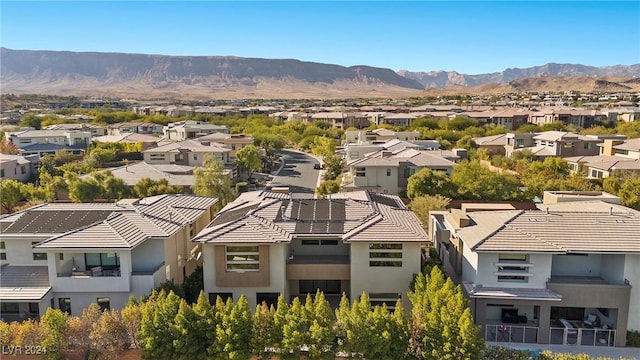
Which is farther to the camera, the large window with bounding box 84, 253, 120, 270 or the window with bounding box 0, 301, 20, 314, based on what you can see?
the large window with bounding box 84, 253, 120, 270

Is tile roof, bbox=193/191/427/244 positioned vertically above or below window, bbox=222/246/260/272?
above

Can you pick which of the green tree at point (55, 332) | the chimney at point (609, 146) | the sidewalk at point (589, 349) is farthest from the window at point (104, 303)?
the chimney at point (609, 146)

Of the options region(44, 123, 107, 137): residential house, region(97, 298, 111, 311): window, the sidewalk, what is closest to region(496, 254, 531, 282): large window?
the sidewalk

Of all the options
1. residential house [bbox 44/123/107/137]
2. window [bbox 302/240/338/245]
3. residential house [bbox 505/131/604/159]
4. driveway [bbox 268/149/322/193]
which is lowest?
driveway [bbox 268/149/322/193]

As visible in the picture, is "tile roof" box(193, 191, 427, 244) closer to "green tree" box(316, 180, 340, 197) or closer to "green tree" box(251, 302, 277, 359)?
"green tree" box(251, 302, 277, 359)

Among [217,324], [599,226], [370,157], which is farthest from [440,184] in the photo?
[217,324]

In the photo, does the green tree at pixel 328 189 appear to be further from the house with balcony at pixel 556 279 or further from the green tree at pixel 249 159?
the house with balcony at pixel 556 279
